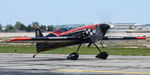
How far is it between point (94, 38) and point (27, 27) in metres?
167

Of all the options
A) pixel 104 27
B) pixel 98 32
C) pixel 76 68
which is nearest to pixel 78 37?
A: pixel 98 32

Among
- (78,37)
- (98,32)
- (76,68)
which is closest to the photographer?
(76,68)

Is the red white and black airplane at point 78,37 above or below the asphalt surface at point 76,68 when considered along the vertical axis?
above

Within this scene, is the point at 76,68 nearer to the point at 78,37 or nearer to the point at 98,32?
the point at 78,37

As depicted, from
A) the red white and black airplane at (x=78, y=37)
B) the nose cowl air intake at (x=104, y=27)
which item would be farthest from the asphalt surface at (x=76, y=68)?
the nose cowl air intake at (x=104, y=27)

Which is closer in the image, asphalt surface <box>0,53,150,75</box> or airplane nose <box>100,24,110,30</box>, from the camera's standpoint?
asphalt surface <box>0,53,150,75</box>

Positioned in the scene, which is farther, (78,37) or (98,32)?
(78,37)

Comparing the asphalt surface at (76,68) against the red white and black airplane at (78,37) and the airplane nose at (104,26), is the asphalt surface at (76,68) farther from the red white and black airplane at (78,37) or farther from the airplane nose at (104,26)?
the airplane nose at (104,26)

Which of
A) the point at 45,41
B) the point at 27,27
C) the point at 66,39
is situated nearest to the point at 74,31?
the point at 66,39

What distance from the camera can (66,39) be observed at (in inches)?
947

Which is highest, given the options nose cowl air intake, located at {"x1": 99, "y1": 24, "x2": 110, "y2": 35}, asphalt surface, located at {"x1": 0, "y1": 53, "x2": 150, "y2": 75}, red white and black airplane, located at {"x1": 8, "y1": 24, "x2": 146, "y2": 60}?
nose cowl air intake, located at {"x1": 99, "y1": 24, "x2": 110, "y2": 35}

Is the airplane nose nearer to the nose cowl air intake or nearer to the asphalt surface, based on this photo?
the nose cowl air intake

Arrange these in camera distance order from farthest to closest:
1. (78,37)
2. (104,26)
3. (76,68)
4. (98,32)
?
(78,37)
(98,32)
(104,26)
(76,68)

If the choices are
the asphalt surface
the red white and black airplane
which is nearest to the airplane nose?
the red white and black airplane
